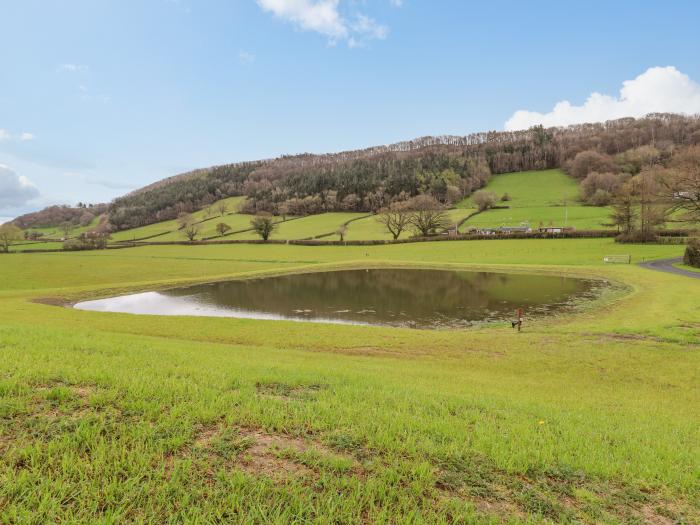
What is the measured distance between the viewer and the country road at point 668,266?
125 ft

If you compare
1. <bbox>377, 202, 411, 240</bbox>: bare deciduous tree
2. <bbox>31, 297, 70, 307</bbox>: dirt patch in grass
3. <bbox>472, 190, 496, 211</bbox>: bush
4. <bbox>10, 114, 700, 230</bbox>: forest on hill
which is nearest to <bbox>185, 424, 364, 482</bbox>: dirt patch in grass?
<bbox>31, 297, 70, 307</bbox>: dirt patch in grass

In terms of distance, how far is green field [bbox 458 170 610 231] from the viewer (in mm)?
97375

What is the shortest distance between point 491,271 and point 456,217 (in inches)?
2558

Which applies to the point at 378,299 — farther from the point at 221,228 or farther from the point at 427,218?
the point at 221,228

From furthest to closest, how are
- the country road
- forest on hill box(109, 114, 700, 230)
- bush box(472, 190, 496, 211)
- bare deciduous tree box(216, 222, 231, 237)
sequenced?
forest on hill box(109, 114, 700, 230), bush box(472, 190, 496, 211), bare deciduous tree box(216, 222, 231, 237), the country road

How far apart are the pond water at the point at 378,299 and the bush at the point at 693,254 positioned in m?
15.2

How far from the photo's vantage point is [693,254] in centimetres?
4288

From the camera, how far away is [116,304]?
32.8 meters

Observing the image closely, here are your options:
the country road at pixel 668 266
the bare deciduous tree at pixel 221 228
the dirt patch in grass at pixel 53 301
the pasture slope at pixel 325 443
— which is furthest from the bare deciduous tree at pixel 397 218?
the pasture slope at pixel 325 443

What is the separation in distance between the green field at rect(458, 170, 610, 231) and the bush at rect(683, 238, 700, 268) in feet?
138

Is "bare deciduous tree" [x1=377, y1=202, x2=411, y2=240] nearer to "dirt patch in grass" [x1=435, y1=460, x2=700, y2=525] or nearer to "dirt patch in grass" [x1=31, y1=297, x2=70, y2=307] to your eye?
"dirt patch in grass" [x1=31, y1=297, x2=70, y2=307]

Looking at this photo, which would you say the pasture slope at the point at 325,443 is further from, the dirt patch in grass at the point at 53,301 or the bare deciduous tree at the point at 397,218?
the bare deciduous tree at the point at 397,218

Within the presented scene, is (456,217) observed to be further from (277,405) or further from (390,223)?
(277,405)

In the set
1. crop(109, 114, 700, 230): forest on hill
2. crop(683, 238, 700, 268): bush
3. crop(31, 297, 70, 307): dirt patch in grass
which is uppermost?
crop(109, 114, 700, 230): forest on hill
